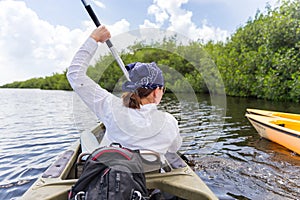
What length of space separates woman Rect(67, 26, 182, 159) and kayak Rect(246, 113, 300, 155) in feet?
15.5

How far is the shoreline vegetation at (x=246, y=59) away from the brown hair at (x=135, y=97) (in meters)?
0.34

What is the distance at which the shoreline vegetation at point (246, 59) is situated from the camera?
2512 mm

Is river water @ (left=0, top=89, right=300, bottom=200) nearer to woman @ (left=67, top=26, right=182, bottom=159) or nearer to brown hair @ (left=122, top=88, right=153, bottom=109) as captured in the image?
woman @ (left=67, top=26, right=182, bottom=159)

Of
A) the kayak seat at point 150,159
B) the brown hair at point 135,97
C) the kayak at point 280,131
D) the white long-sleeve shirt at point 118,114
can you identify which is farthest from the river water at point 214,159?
the kayak seat at point 150,159

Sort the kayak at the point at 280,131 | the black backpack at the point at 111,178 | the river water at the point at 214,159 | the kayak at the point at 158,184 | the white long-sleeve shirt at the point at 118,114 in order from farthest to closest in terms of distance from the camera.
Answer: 1. the kayak at the point at 280,131
2. the river water at the point at 214,159
3. the kayak at the point at 158,184
4. the white long-sleeve shirt at the point at 118,114
5. the black backpack at the point at 111,178

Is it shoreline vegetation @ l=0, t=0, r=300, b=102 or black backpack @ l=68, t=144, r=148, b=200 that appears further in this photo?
shoreline vegetation @ l=0, t=0, r=300, b=102

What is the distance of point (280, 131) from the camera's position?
6.09 meters

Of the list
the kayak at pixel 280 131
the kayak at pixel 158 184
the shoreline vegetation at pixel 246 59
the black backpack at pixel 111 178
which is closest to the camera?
the black backpack at pixel 111 178

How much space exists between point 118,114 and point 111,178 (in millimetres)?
535

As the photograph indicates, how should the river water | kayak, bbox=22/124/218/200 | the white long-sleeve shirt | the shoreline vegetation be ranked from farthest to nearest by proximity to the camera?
the river water < the shoreline vegetation < kayak, bbox=22/124/218/200 < the white long-sleeve shirt

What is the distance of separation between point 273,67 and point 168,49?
2072 cm

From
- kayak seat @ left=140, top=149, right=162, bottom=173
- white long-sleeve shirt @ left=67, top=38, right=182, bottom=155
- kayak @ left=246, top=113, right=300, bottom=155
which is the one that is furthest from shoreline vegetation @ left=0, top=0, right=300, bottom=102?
kayak @ left=246, top=113, right=300, bottom=155

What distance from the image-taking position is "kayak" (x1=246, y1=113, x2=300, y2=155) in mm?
5617

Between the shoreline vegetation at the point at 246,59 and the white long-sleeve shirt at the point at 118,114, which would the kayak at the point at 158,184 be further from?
the shoreline vegetation at the point at 246,59
